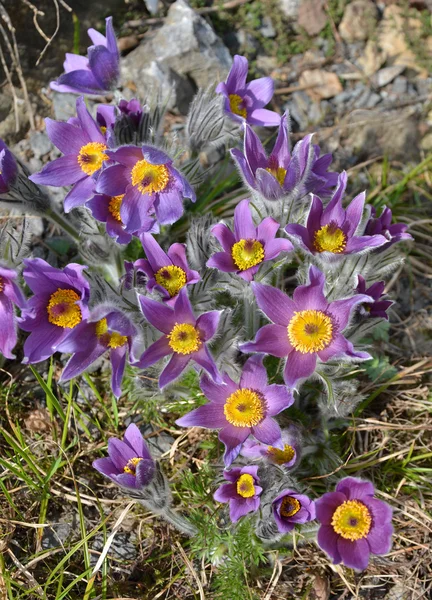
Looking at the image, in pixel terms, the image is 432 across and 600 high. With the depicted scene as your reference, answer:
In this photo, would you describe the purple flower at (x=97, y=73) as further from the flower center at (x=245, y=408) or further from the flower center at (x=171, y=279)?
the flower center at (x=245, y=408)

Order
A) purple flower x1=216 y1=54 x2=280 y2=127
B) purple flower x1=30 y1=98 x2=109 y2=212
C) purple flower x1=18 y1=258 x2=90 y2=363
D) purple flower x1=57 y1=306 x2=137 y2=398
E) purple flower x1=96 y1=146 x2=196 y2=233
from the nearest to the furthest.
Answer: purple flower x1=57 y1=306 x2=137 y2=398
purple flower x1=18 y1=258 x2=90 y2=363
purple flower x1=96 y1=146 x2=196 y2=233
purple flower x1=30 y1=98 x2=109 y2=212
purple flower x1=216 y1=54 x2=280 y2=127

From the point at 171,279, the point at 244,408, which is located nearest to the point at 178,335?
the point at 171,279

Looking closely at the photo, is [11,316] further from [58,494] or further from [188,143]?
[188,143]

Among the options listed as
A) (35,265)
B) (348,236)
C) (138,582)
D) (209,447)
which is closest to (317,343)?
(348,236)

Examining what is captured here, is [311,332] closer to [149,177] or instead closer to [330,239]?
[330,239]

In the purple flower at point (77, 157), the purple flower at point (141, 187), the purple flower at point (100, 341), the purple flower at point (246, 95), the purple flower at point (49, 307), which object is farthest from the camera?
the purple flower at point (246, 95)

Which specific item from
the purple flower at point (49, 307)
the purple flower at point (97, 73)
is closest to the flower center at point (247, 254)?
the purple flower at point (49, 307)

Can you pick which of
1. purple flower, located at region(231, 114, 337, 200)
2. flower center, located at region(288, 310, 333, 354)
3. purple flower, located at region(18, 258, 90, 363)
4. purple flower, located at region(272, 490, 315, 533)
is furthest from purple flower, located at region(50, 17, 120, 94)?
purple flower, located at region(272, 490, 315, 533)

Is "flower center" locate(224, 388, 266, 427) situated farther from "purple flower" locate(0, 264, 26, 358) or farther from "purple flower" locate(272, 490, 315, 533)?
"purple flower" locate(0, 264, 26, 358)
